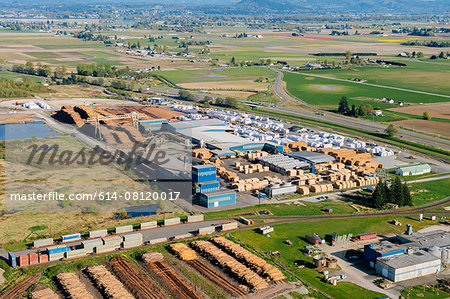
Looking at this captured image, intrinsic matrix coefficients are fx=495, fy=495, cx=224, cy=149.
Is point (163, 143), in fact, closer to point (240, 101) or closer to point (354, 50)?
point (240, 101)

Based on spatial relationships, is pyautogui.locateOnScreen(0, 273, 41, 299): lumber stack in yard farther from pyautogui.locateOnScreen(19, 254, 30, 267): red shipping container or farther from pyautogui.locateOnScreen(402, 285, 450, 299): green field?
pyautogui.locateOnScreen(402, 285, 450, 299): green field

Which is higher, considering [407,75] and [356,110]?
[407,75]

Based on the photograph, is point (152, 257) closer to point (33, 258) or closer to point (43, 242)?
point (33, 258)

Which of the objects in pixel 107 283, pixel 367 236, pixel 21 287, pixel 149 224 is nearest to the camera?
pixel 21 287

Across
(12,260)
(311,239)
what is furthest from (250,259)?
(12,260)

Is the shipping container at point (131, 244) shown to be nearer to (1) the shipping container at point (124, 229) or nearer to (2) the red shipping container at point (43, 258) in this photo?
(1) the shipping container at point (124, 229)

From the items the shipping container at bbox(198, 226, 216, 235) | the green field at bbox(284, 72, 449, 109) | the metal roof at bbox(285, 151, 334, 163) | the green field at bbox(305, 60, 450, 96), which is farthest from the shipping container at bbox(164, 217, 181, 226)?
the green field at bbox(305, 60, 450, 96)
